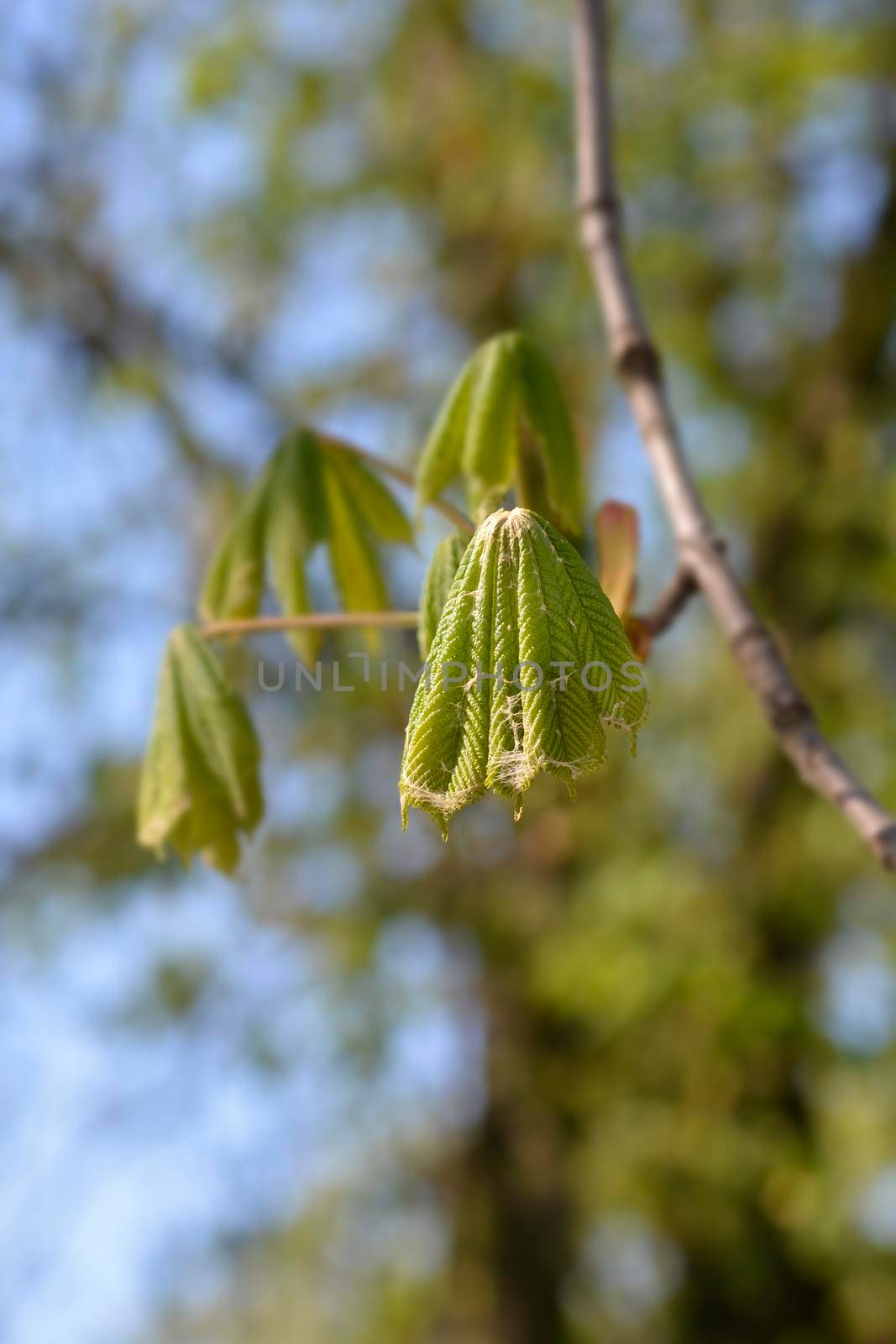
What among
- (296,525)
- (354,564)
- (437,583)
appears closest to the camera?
(437,583)

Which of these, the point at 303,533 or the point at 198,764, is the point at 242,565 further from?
the point at 198,764

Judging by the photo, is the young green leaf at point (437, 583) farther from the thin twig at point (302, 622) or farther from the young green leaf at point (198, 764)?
the young green leaf at point (198, 764)

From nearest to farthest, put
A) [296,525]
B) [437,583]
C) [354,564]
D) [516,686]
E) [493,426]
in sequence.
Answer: [516,686] < [437,583] < [493,426] < [296,525] < [354,564]

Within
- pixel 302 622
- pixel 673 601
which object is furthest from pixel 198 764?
pixel 673 601

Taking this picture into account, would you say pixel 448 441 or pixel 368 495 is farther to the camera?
pixel 368 495

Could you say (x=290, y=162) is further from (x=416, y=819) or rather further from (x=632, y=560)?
(x=632, y=560)

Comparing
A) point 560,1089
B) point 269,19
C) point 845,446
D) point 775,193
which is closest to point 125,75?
point 269,19

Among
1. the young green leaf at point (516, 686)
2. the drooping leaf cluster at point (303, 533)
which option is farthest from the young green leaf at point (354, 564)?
the young green leaf at point (516, 686)
